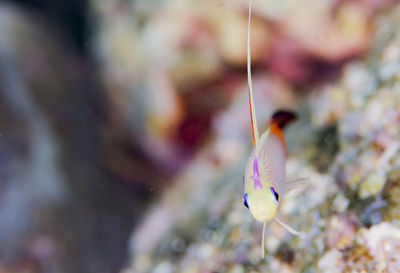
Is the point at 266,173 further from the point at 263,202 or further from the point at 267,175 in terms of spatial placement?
the point at 263,202

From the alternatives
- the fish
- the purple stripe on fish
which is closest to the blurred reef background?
the fish

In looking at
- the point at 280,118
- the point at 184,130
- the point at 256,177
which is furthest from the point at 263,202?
the point at 184,130

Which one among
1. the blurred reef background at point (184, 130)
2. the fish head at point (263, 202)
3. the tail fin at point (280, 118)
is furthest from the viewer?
the blurred reef background at point (184, 130)

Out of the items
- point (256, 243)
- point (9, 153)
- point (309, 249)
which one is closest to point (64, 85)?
point (9, 153)

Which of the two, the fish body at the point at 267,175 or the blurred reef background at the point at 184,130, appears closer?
the fish body at the point at 267,175

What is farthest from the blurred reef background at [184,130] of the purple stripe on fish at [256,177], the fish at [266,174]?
the purple stripe on fish at [256,177]

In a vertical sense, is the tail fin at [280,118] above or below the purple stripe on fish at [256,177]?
above

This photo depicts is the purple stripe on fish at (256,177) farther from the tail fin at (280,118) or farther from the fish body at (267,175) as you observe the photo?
the tail fin at (280,118)
